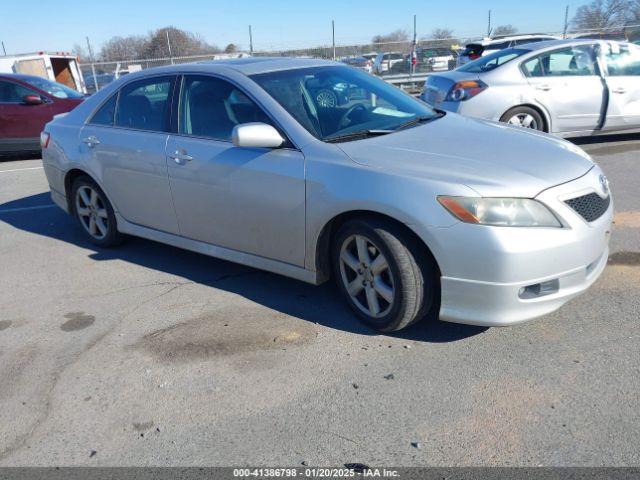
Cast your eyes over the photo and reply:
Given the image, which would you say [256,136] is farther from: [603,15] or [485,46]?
[603,15]

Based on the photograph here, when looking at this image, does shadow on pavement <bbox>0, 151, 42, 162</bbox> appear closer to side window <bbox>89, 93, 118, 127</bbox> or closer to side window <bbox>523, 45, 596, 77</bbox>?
side window <bbox>89, 93, 118, 127</bbox>

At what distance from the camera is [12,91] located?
34.9 ft

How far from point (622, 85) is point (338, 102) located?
6.01m

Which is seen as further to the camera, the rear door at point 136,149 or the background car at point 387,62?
the background car at point 387,62

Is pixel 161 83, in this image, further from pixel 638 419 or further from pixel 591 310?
pixel 638 419

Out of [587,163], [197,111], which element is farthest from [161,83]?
[587,163]

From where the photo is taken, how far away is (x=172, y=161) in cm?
425

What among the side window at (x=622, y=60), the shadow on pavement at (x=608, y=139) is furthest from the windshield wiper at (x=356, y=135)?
the shadow on pavement at (x=608, y=139)

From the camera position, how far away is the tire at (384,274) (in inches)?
126

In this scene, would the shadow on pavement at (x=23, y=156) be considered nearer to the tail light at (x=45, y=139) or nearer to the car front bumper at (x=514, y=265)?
the tail light at (x=45, y=139)

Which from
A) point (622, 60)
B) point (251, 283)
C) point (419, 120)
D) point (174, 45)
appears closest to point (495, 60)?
point (622, 60)

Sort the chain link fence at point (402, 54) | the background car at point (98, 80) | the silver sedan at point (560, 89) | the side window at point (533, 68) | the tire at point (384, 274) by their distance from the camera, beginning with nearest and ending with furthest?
1. the tire at point (384, 274)
2. the silver sedan at point (560, 89)
3. the side window at point (533, 68)
4. the chain link fence at point (402, 54)
5. the background car at point (98, 80)

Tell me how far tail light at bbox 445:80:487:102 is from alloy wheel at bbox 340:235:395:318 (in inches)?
211

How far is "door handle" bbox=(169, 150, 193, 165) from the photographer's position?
13.6ft
